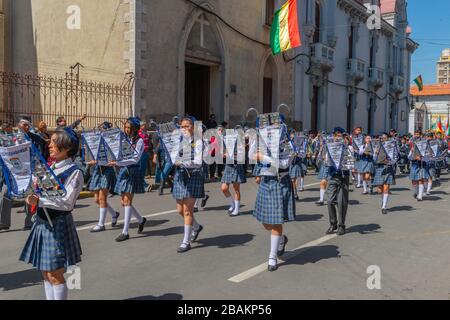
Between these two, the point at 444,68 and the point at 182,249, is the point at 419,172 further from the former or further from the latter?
the point at 444,68

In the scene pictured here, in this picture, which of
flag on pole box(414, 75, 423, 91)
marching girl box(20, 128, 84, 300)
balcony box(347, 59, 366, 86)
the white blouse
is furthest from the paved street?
flag on pole box(414, 75, 423, 91)

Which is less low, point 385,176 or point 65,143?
point 65,143

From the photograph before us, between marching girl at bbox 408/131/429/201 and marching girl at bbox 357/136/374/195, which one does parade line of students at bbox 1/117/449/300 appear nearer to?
marching girl at bbox 408/131/429/201

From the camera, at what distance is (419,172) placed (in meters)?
11.8

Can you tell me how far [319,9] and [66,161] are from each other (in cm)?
2597

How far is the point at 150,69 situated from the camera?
15.7 m

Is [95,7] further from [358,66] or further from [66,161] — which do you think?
[358,66]

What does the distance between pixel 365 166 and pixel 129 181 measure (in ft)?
26.8

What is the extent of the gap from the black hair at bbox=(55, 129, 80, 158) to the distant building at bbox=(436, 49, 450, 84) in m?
146

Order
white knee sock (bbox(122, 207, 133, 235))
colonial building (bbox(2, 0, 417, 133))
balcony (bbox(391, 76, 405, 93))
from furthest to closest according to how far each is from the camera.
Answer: balcony (bbox(391, 76, 405, 93)) < colonial building (bbox(2, 0, 417, 133)) < white knee sock (bbox(122, 207, 133, 235))

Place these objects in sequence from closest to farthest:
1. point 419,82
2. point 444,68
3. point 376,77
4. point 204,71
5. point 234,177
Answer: point 234,177, point 204,71, point 376,77, point 419,82, point 444,68

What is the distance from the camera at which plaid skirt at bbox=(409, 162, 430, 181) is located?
38.7 feet

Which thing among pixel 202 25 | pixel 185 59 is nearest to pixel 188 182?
pixel 185 59
